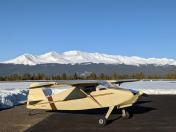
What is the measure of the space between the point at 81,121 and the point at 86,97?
44.6 inches

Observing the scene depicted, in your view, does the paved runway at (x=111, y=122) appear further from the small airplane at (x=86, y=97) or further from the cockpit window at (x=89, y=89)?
the cockpit window at (x=89, y=89)

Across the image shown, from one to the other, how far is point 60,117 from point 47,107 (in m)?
0.70

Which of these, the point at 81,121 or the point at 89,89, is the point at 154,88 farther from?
the point at 81,121

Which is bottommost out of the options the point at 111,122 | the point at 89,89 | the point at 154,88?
the point at 111,122

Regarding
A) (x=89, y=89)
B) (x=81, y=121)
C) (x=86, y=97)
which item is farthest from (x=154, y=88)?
(x=81, y=121)

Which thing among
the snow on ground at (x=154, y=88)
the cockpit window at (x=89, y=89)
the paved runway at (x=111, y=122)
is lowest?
the paved runway at (x=111, y=122)

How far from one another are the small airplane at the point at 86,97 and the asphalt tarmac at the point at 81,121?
1.74 ft

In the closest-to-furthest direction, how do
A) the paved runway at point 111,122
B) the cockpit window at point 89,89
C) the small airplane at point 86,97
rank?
1. the paved runway at point 111,122
2. the small airplane at point 86,97
3. the cockpit window at point 89,89

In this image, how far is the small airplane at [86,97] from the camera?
16188mm

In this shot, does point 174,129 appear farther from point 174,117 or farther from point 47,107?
point 47,107

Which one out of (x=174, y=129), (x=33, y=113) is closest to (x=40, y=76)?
(x=33, y=113)

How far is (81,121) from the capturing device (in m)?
16.2

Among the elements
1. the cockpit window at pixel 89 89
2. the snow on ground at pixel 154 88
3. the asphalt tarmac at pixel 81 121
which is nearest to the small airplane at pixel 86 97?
the cockpit window at pixel 89 89

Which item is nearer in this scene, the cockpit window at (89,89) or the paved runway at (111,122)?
the paved runway at (111,122)
